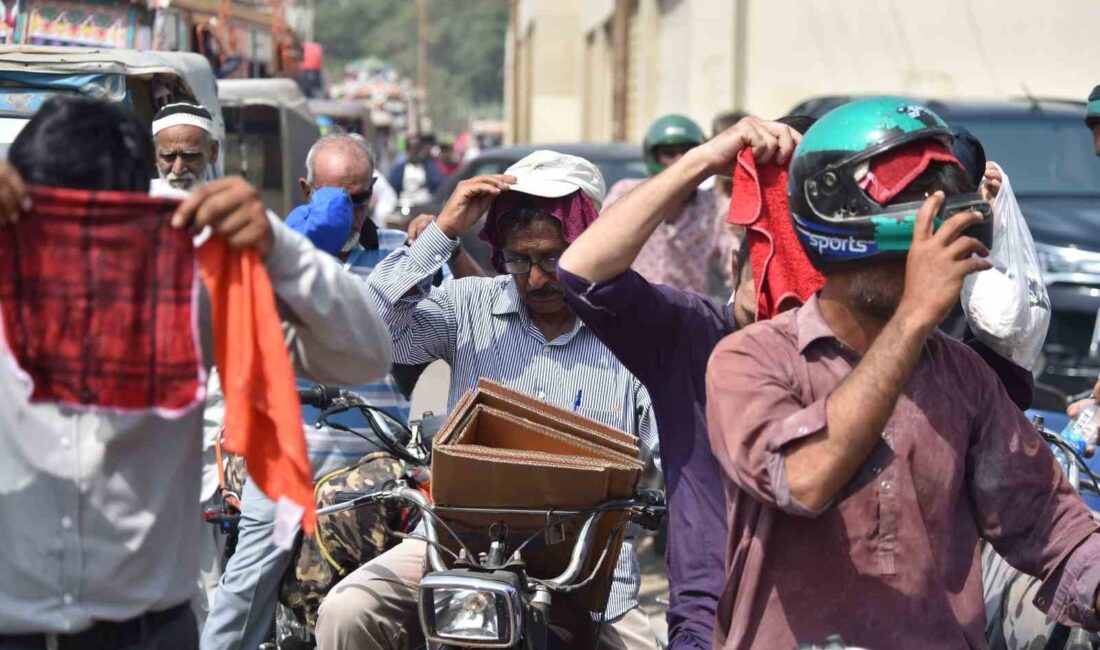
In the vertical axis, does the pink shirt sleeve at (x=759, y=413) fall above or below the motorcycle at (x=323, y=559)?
above

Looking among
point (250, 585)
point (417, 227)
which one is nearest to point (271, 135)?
point (417, 227)

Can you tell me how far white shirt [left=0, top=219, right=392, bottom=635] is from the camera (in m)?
2.66

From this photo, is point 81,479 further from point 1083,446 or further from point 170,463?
point 1083,446

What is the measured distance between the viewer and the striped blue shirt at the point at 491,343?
435 centimetres

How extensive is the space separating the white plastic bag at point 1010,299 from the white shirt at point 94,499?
1.75 meters

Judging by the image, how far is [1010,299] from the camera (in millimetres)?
3809

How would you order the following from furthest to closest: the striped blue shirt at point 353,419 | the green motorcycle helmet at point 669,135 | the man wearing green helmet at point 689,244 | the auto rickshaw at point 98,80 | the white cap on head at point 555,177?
1. the green motorcycle helmet at point 669,135
2. the man wearing green helmet at point 689,244
3. the auto rickshaw at point 98,80
4. the striped blue shirt at point 353,419
5. the white cap on head at point 555,177

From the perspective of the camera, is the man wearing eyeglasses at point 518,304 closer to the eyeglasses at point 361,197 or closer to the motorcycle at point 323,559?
the motorcycle at point 323,559

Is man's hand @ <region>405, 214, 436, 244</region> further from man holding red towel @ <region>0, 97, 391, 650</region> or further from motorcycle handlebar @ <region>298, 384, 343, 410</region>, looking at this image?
man holding red towel @ <region>0, 97, 391, 650</region>

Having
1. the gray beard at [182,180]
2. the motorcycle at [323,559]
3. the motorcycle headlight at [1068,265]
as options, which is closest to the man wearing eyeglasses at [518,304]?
the motorcycle at [323,559]

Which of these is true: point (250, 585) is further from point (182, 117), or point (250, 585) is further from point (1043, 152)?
point (1043, 152)

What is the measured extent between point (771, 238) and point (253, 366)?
1198 mm

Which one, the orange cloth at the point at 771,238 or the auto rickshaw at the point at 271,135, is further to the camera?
the auto rickshaw at the point at 271,135

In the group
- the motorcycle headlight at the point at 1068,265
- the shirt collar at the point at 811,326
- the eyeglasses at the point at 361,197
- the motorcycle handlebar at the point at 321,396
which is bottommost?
the motorcycle headlight at the point at 1068,265
